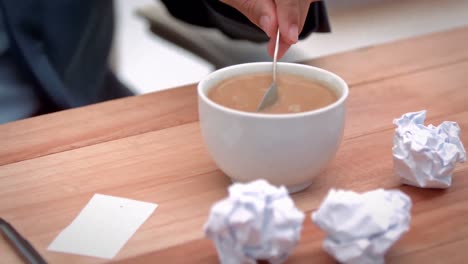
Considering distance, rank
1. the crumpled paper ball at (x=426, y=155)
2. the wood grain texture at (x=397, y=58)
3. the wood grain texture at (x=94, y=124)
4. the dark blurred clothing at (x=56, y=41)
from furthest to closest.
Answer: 1. the dark blurred clothing at (x=56, y=41)
2. the wood grain texture at (x=397, y=58)
3. the wood grain texture at (x=94, y=124)
4. the crumpled paper ball at (x=426, y=155)

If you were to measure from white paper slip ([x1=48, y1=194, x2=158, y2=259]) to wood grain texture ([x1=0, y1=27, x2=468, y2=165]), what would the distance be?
14cm

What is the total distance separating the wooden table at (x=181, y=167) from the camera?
59 centimetres

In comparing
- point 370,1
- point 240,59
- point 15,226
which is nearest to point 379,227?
point 15,226

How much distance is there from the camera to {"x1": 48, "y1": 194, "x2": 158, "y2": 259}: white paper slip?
0.59 metres

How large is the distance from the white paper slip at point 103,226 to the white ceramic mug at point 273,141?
9 centimetres

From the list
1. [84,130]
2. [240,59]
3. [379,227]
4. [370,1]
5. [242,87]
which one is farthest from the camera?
A: [370,1]

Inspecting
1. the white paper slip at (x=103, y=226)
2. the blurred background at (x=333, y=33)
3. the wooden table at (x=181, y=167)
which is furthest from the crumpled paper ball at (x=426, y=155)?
the blurred background at (x=333, y=33)

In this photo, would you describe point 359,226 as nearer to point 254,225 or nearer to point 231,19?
point 254,225

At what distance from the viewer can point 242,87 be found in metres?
0.69

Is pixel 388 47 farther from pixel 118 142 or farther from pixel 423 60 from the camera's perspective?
pixel 118 142

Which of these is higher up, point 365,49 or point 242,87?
point 242,87

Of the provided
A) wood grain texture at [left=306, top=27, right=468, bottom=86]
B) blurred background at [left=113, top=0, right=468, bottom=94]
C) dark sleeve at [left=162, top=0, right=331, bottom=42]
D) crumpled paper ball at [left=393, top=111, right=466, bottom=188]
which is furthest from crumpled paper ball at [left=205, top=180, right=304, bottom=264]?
blurred background at [left=113, top=0, right=468, bottom=94]

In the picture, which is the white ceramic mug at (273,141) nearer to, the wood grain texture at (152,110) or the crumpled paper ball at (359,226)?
the crumpled paper ball at (359,226)

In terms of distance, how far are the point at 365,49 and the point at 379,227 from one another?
51 centimetres
